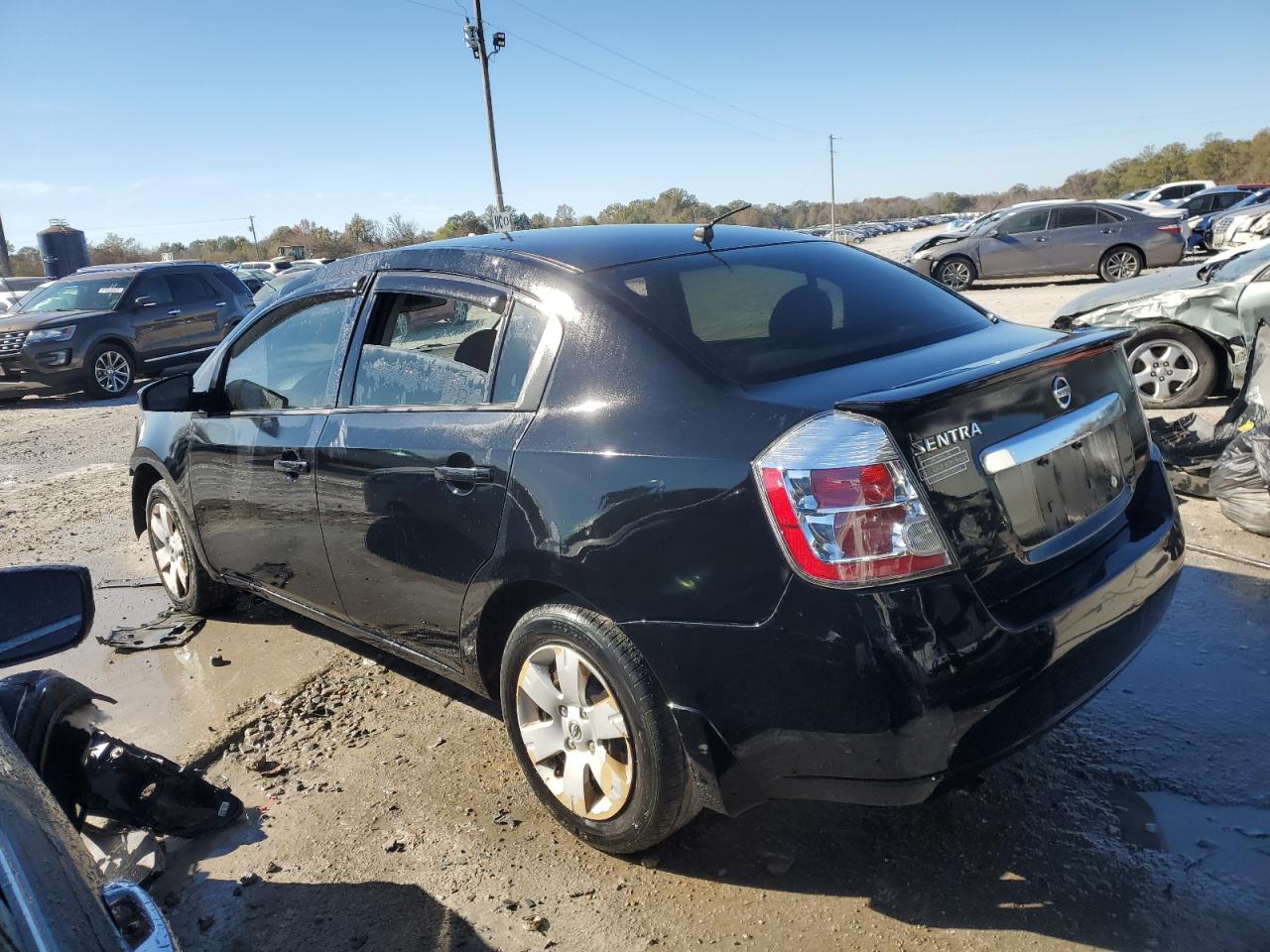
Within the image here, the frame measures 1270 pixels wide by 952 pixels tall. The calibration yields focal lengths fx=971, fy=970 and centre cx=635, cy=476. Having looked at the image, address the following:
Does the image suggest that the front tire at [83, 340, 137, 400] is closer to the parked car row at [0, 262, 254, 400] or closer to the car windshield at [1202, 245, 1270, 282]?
the parked car row at [0, 262, 254, 400]

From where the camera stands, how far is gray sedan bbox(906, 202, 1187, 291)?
18.2m

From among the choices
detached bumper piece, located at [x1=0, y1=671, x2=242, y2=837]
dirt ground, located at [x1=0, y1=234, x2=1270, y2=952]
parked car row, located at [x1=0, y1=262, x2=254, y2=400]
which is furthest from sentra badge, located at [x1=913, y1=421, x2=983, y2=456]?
parked car row, located at [x1=0, y1=262, x2=254, y2=400]

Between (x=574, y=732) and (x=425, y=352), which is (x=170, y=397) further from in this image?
(x=574, y=732)

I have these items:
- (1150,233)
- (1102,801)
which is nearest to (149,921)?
(1102,801)

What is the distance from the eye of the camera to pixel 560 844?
293 cm

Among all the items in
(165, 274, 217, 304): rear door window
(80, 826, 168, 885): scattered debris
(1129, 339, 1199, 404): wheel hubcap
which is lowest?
(80, 826, 168, 885): scattered debris

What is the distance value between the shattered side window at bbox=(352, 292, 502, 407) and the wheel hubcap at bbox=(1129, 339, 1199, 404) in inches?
228

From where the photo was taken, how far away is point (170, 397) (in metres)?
4.43

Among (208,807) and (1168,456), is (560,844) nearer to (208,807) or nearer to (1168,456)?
(208,807)

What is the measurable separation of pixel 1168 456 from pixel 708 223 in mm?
3758

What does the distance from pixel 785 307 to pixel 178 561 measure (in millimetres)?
3550

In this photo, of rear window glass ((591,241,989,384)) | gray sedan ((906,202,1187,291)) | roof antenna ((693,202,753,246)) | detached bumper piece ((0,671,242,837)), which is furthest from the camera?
gray sedan ((906,202,1187,291))

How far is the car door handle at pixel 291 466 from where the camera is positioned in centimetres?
367

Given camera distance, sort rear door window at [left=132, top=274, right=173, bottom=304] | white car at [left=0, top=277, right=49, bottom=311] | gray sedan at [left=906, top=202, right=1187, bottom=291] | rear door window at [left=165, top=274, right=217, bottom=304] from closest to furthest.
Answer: rear door window at [left=132, top=274, right=173, bottom=304], rear door window at [left=165, top=274, right=217, bottom=304], gray sedan at [left=906, top=202, right=1187, bottom=291], white car at [left=0, top=277, right=49, bottom=311]
